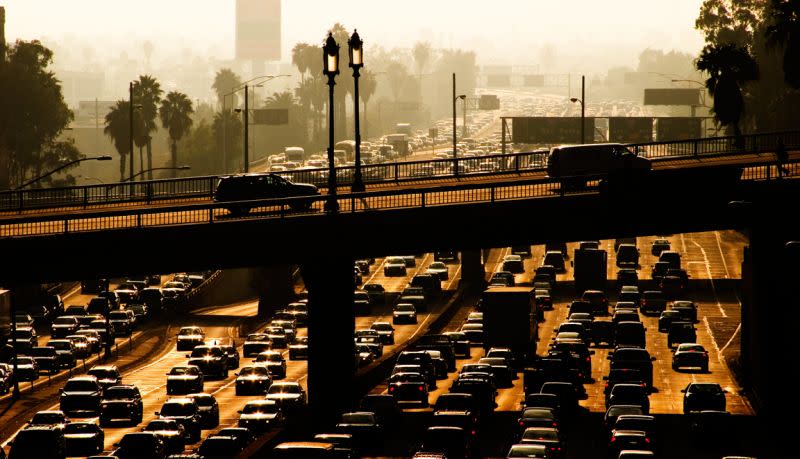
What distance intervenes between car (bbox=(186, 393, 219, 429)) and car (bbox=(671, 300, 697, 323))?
39566mm

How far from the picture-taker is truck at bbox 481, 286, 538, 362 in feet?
262

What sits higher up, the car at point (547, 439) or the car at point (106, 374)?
the car at point (547, 439)

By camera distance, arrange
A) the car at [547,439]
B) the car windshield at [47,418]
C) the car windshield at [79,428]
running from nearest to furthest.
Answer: the car at [547,439]
the car windshield at [79,428]
the car windshield at [47,418]

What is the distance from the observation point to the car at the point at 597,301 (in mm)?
102188

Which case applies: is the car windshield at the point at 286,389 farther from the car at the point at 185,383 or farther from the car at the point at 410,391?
the car at the point at 185,383

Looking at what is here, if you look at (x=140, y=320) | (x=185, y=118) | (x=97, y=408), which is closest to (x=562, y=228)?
(x=97, y=408)

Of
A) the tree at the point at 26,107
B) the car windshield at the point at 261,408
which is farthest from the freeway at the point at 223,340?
the tree at the point at 26,107

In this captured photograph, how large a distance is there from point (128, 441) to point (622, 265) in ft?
256

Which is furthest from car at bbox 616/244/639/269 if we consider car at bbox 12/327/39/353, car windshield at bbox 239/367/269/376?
car windshield at bbox 239/367/269/376

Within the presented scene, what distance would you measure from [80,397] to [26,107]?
11112 cm

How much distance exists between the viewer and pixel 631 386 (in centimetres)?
6322

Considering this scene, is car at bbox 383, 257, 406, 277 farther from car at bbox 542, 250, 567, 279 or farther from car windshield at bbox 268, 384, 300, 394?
car windshield at bbox 268, 384, 300, 394

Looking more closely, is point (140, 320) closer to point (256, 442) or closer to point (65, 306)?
point (65, 306)

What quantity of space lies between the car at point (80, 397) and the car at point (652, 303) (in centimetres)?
4203
